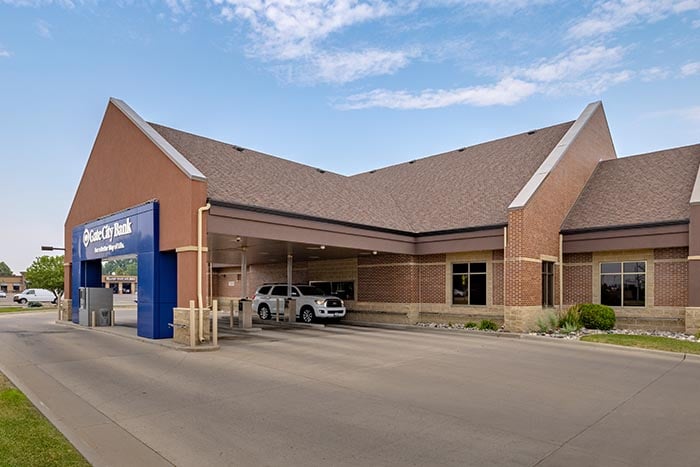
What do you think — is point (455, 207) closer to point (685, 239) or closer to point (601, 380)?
point (685, 239)

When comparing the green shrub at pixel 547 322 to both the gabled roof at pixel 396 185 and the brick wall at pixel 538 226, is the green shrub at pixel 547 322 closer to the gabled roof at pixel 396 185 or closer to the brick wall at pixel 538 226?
the brick wall at pixel 538 226

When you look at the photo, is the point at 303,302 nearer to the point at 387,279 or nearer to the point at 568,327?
the point at 387,279

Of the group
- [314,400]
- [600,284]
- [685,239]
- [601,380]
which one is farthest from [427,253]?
[314,400]

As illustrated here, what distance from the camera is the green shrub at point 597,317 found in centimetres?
1858

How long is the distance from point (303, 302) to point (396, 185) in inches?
362

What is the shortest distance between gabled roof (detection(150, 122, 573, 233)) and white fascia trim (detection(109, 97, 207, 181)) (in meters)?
1.12

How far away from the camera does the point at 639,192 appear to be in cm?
2100

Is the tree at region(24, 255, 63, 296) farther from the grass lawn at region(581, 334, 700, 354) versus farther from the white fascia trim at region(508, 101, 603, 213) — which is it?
the grass lawn at region(581, 334, 700, 354)

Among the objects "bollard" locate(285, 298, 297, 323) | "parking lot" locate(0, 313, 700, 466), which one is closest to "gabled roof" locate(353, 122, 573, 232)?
"bollard" locate(285, 298, 297, 323)

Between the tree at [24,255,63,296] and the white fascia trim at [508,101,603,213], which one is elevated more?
the white fascia trim at [508,101,603,213]

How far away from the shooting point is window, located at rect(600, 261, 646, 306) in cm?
1934

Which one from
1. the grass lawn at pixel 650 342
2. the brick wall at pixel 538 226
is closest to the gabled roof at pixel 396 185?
the brick wall at pixel 538 226

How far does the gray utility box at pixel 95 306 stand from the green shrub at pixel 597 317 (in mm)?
19715

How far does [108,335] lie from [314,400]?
42.7 feet
